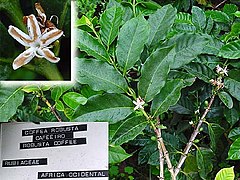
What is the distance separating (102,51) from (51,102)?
142 mm

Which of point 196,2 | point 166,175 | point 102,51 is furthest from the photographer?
point 196,2

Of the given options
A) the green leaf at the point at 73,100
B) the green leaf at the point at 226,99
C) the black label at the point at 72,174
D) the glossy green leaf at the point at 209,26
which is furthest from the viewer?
the glossy green leaf at the point at 209,26

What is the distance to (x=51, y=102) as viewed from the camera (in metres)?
0.88

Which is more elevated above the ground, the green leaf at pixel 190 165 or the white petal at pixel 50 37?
the white petal at pixel 50 37

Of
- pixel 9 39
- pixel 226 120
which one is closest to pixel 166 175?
pixel 226 120

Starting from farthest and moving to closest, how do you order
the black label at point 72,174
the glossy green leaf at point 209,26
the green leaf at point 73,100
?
1. the glossy green leaf at point 209,26
2. the green leaf at point 73,100
3. the black label at point 72,174

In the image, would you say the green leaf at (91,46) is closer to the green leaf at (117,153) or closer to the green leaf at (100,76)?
the green leaf at (100,76)

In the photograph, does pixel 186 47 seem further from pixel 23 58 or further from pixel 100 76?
pixel 23 58

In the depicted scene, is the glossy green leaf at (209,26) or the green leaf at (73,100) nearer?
the green leaf at (73,100)

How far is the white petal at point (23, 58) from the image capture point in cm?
71

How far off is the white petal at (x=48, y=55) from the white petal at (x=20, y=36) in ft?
0.07

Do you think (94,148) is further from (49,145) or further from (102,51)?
(102,51)

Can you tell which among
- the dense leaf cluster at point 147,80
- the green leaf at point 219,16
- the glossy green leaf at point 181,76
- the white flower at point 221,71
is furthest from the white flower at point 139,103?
the green leaf at point 219,16

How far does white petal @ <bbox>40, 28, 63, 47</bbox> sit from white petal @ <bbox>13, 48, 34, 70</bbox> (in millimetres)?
21
